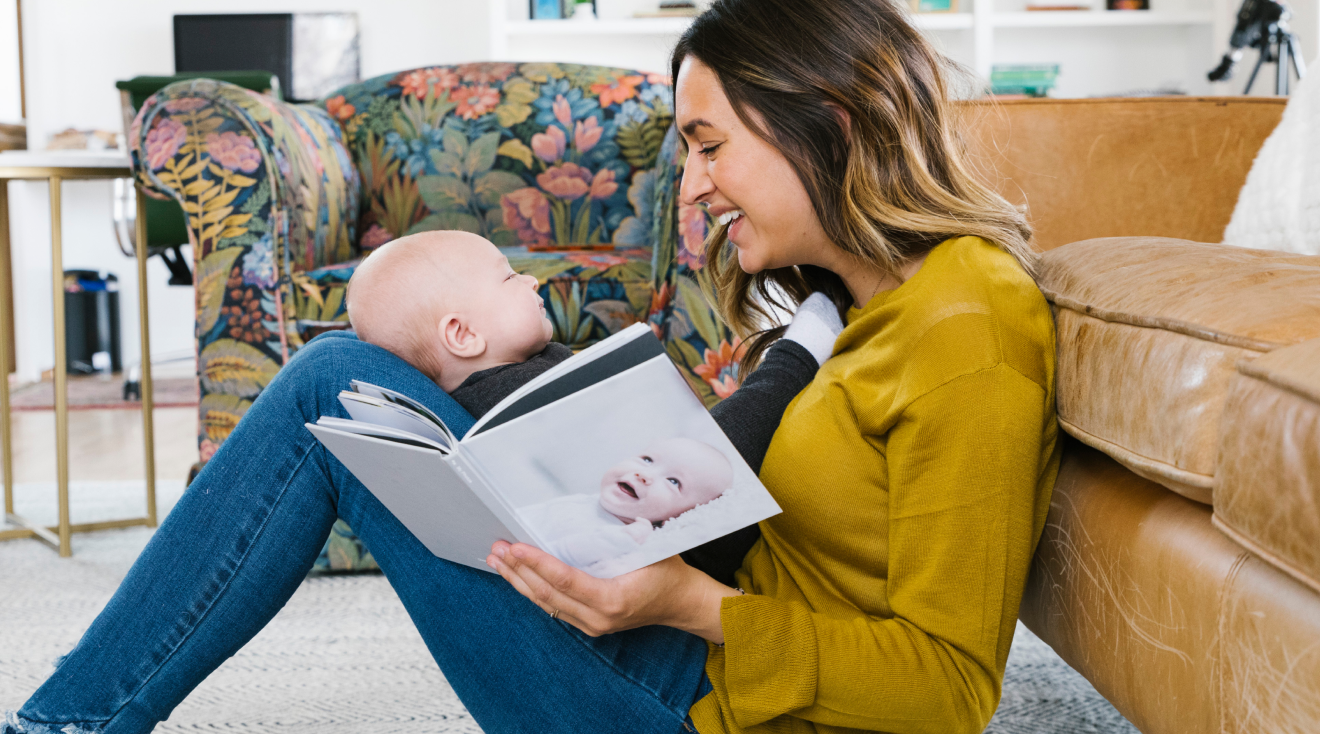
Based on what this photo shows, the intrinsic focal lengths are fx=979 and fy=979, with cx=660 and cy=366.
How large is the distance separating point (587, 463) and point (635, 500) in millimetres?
38

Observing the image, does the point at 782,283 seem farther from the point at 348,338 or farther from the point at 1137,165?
the point at 1137,165

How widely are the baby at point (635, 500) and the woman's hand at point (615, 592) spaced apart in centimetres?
2

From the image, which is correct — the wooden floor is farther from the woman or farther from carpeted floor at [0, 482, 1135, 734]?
the woman

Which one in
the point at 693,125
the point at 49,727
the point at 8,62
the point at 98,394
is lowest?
the point at 98,394

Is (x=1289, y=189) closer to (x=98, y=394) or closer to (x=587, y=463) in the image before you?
(x=587, y=463)

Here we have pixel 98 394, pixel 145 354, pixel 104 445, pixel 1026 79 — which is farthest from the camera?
pixel 98 394

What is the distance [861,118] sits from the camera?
690 mm

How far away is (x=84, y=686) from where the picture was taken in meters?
0.70

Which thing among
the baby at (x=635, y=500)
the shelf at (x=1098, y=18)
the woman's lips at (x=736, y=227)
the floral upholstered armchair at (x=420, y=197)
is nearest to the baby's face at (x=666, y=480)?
the baby at (x=635, y=500)

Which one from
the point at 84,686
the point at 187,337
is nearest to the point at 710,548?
the point at 84,686

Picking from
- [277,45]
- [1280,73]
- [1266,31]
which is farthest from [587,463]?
[277,45]

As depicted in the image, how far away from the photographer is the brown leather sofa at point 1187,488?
40cm

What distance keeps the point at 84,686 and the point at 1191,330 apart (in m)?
0.75

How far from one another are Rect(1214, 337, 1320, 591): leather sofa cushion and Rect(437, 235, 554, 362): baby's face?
0.57 metres
